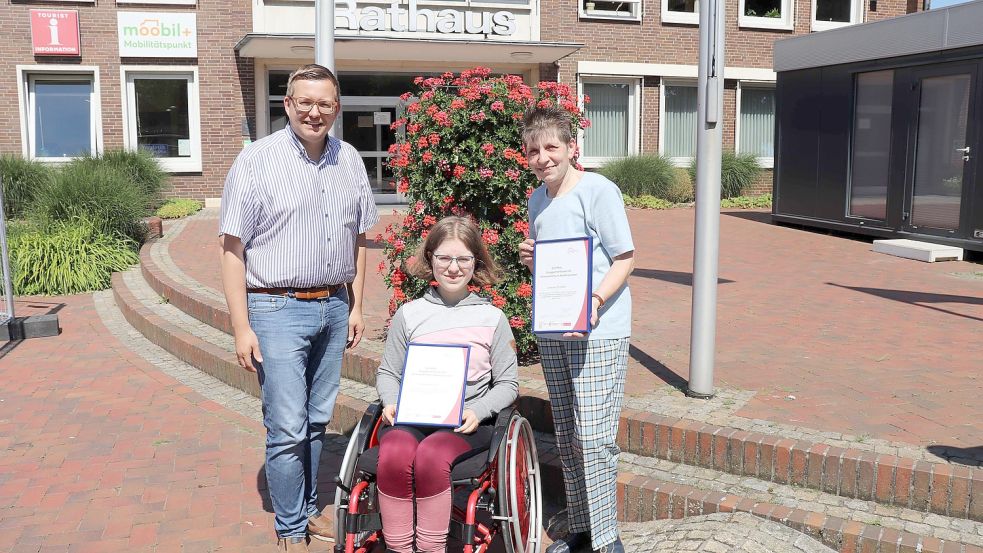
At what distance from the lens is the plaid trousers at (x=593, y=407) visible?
10.8 ft

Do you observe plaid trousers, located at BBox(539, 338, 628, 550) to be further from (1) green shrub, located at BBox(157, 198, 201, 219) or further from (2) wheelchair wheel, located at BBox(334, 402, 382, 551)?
(1) green shrub, located at BBox(157, 198, 201, 219)

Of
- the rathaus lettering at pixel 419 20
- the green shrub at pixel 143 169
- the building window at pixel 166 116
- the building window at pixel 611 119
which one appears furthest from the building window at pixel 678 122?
the green shrub at pixel 143 169

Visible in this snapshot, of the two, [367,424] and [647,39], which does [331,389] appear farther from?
[647,39]

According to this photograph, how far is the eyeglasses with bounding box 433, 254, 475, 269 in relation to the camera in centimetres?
349

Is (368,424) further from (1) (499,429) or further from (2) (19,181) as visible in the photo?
(2) (19,181)

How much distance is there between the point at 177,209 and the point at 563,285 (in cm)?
1392

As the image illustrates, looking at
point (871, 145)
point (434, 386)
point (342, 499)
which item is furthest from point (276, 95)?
point (342, 499)

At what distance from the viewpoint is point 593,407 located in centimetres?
331

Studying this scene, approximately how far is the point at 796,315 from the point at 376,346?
10.6 feet

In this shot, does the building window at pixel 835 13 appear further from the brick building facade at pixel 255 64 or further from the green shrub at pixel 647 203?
the green shrub at pixel 647 203

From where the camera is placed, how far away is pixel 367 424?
3391 mm

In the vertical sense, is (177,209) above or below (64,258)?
above

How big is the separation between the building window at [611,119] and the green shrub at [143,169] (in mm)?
9724

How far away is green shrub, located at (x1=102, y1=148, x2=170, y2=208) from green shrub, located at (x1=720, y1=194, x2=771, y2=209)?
1147cm
